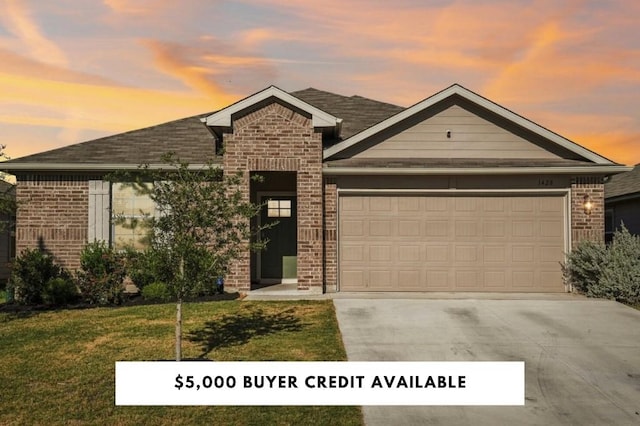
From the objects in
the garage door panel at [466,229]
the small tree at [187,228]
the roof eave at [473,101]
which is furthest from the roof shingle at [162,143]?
the small tree at [187,228]

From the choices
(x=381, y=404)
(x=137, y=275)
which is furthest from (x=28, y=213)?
(x=381, y=404)

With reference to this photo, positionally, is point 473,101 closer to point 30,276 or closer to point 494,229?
point 494,229

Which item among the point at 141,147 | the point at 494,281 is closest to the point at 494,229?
the point at 494,281

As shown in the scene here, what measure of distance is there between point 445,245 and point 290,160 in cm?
459

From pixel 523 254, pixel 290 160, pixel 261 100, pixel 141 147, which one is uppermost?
pixel 261 100

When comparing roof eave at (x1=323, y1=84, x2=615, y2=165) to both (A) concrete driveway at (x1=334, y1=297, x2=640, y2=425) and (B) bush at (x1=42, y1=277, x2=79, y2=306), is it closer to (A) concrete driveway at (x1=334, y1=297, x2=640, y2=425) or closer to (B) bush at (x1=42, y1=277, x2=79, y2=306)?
(A) concrete driveway at (x1=334, y1=297, x2=640, y2=425)

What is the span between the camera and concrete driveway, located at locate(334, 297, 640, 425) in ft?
19.7

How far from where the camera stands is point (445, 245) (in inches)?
525

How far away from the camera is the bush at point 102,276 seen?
1209 centimetres

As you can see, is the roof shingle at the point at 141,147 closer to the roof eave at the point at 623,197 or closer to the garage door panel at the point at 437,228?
the garage door panel at the point at 437,228

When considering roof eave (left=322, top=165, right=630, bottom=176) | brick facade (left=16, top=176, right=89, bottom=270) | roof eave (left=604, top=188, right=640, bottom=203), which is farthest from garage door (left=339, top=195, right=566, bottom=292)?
brick facade (left=16, top=176, right=89, bottom=270)

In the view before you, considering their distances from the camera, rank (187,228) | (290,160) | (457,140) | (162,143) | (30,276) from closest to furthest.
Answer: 1. (187,228)
2. (30,276)
3. (290,160)
4. (457,140)
5. (162,143)

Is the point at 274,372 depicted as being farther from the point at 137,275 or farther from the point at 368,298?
the point at 137,275

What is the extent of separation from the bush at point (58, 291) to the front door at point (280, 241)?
5091 millimetres
